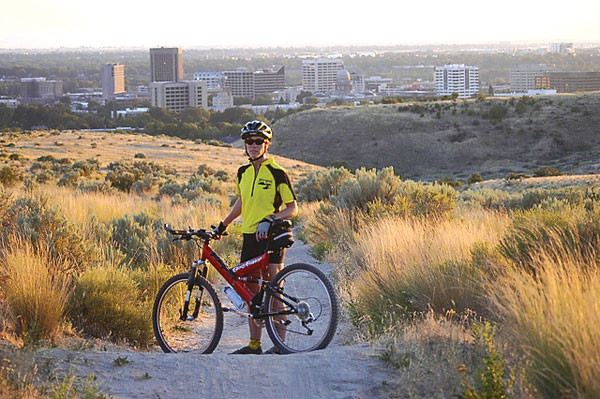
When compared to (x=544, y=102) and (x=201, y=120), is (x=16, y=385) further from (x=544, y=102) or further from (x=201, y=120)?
(x=201, y=120)

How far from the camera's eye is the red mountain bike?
21.1 ft

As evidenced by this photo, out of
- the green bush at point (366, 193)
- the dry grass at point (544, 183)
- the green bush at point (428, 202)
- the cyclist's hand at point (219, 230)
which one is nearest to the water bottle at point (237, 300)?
the cyclist's hand at point (219, 230)

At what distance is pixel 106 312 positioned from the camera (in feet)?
24.4

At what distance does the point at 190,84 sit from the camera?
19450cm

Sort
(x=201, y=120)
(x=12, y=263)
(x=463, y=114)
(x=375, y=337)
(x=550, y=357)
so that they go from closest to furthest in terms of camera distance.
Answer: (x=550, y=357), (x=375, y=337), (x=12, y=263), (x=463, y=114), (x=201, y=120)

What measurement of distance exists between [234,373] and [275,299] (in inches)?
44.3

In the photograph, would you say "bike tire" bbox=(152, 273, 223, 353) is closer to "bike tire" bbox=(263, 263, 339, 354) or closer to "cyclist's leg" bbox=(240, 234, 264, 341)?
"cyclist's leg" bbox=(240, 234, 264, 341)

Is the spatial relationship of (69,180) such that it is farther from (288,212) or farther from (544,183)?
(288,212)

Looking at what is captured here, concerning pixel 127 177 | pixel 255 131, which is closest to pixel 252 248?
pixel 255 131

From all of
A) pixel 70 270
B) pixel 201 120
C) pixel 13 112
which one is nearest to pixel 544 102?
pixel 201 120

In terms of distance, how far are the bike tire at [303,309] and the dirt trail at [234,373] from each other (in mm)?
320

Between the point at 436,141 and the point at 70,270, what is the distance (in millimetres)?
80648

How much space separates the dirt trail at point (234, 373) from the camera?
5207 mm

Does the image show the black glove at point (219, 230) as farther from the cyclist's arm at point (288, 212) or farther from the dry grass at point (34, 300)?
the dry grass at point (34, 300)
